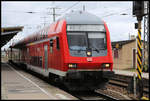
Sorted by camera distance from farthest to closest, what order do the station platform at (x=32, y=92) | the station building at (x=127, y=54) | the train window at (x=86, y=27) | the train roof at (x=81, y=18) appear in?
the station building at (x=127, y=54) → the train roof at (x=81, y=18) → the train window at (x=86, y=27) → the station platform at (x=32, y=92)

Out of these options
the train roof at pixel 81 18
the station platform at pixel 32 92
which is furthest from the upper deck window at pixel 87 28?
the station platform at pixel 32 92

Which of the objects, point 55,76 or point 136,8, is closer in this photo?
point 136,8

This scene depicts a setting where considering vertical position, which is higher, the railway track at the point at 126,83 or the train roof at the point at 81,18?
the train roof at the point at 81,18

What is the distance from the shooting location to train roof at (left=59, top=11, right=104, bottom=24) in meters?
13.0

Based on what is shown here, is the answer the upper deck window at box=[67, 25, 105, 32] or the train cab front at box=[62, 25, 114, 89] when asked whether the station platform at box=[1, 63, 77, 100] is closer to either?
the train cab front at box=[62, 25, 114, 89]

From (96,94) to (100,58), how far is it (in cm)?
177

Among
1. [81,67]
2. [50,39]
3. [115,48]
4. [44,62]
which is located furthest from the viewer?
[115,48]

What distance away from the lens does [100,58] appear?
1244cm

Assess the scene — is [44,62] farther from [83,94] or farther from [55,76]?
[83,94]

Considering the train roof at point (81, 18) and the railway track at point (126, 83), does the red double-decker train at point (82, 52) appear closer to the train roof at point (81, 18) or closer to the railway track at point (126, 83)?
the train roof at point (81, 18)

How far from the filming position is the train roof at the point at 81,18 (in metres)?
13.0

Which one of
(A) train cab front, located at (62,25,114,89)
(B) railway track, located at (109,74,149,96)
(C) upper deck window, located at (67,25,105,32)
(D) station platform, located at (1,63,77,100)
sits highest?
(C) upper deck window, located at (67,25,105,32)

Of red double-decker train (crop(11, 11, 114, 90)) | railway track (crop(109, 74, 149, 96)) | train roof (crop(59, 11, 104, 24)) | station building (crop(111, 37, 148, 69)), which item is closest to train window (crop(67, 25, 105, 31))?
red double-decker train (crop(11, 11, 114, 90))

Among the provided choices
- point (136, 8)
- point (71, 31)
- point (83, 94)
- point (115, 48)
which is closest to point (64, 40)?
point (71, 31)
